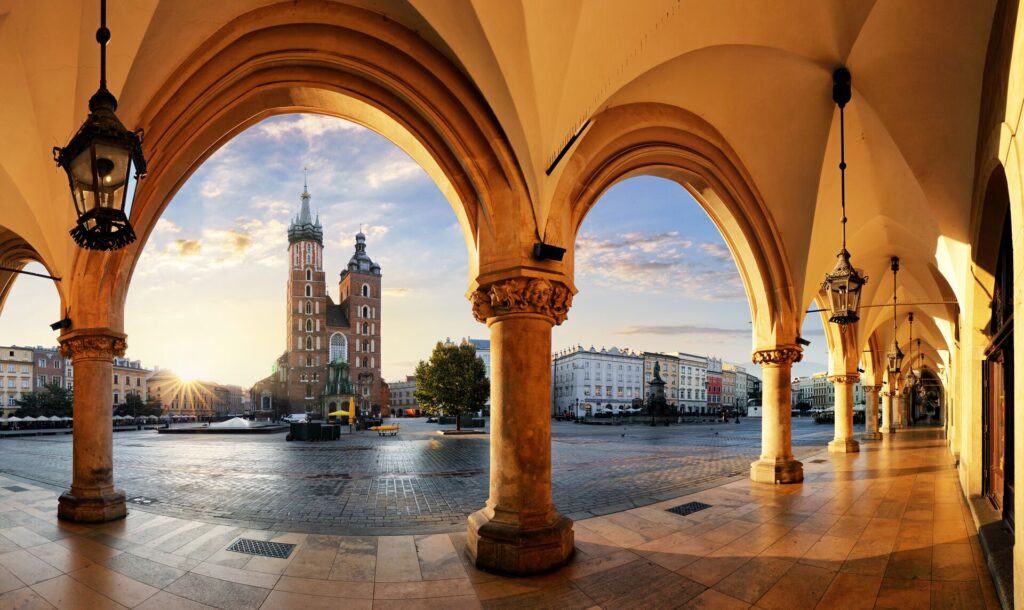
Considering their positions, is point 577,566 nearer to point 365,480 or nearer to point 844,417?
point 365,480

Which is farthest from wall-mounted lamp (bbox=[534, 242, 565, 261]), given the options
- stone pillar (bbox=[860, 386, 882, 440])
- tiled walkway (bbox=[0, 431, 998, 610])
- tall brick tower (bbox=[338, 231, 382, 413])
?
tall brick tower (bbox=[338, 231, 382, 413])

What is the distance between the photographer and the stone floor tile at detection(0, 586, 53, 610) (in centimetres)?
412

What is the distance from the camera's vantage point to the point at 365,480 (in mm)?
10586

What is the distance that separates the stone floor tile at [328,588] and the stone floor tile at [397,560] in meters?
0.23

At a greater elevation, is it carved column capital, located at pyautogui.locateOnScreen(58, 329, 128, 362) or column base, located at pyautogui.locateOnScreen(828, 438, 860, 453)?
carved column capital, located at pyautogui.locateOnScreen(58, 329, 128, 362)

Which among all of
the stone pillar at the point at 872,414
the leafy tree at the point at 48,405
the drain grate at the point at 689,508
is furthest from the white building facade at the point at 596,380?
the drain grate at the point at 689,508

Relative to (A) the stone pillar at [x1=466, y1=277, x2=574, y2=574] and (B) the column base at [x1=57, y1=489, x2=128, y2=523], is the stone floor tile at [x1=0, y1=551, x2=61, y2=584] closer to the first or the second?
(B) the column base at [x1=57, y1=489, x2=128, y2=523]

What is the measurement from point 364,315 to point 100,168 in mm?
78039

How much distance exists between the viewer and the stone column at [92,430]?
6891 mm

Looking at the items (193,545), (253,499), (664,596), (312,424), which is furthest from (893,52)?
(312,424)

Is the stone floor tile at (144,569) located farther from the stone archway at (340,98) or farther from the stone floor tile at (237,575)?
the stone archway at (340,98)

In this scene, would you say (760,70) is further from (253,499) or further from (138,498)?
(138,498)

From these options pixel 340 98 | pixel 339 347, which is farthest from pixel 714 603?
pixel 339 347

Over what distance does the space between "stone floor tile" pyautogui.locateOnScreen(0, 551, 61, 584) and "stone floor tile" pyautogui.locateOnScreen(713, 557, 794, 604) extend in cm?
609
